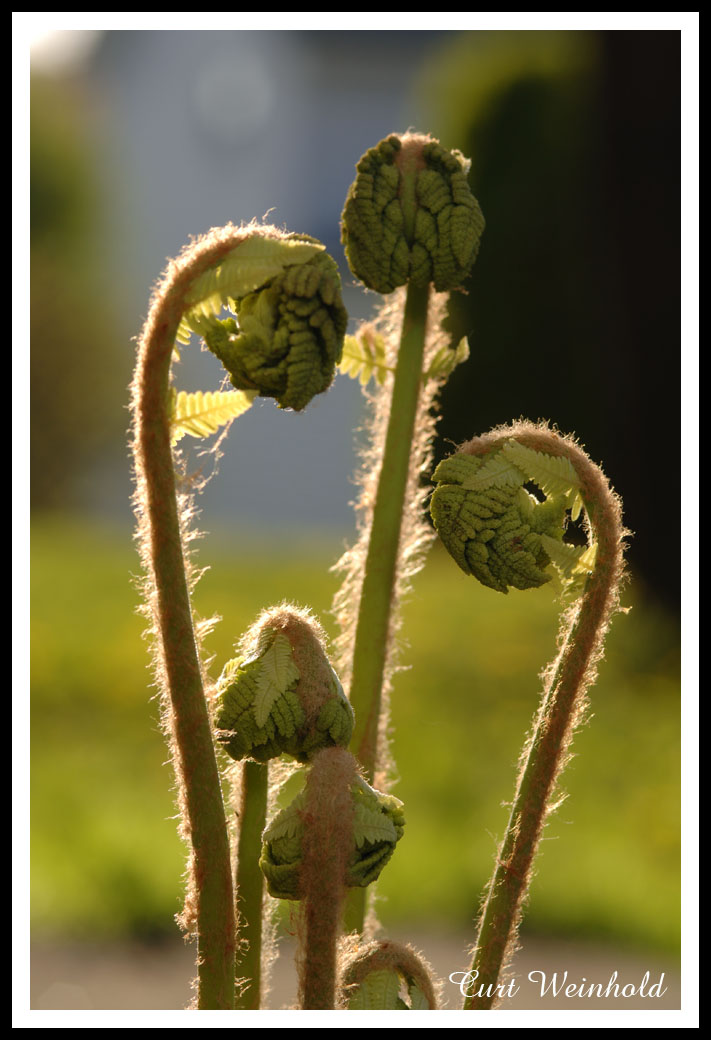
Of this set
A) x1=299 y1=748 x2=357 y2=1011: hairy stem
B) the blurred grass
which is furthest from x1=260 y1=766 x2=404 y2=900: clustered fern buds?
the blurred grass

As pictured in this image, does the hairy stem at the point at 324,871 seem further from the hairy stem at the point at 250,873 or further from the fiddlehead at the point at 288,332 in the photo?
the fiddlehead at the point at 288,332

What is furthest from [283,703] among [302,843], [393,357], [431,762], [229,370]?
[431,762]

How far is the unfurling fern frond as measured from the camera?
564 millimetres

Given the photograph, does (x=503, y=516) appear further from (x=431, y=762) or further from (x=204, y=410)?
(x=431, y=762)

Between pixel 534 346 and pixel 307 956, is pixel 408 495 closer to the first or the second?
pixel 307 956

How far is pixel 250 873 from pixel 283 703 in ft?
0.40

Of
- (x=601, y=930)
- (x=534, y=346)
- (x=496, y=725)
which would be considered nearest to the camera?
(x=601, y=930)

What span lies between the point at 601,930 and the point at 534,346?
4.92 m

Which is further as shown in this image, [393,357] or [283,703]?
[393,357]

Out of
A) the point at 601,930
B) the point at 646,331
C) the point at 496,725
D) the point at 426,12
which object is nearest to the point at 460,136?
the point at 646,331

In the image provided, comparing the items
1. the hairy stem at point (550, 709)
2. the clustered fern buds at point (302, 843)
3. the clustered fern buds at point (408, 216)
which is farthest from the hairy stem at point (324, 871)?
the clustered fern buds at point (408, 216)

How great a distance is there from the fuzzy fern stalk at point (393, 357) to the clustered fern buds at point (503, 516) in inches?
3.6

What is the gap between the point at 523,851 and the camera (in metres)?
0.61

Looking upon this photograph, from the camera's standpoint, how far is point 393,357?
75 cm
